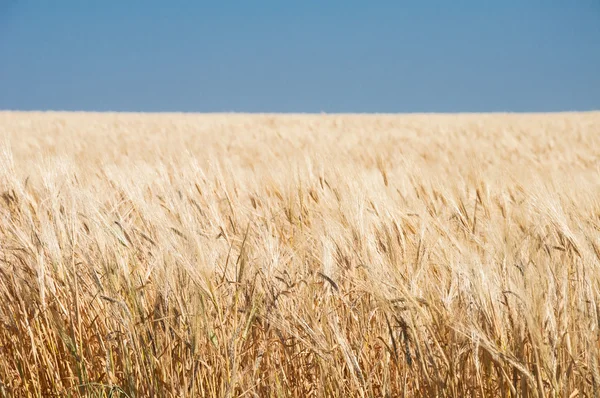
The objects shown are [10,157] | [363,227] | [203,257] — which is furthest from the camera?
[10,157]

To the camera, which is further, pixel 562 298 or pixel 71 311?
pixel 71 311

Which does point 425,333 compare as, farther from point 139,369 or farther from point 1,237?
point 1,237

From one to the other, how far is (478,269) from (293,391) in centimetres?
57

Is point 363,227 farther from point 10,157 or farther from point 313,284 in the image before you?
point 10,157

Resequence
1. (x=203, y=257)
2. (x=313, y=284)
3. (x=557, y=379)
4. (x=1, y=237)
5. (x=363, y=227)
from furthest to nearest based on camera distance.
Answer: (x=1, y=237), (x=363, y=227), (x=313, y=284), (x=203, y=257), (x=557, y=379)

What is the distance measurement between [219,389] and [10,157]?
131cm

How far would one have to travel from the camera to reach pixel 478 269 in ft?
3.61

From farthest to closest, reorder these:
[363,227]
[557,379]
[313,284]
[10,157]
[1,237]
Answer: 1. [10,157]
2. [1,237]
3. [363,227]
4. [313,284]
5. [557,379]

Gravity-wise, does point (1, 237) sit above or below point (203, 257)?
above

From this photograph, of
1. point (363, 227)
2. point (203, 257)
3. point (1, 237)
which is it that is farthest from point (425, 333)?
point (1, 237)

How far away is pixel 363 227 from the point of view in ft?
4.73

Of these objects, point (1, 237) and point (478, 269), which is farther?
point (1, 237)

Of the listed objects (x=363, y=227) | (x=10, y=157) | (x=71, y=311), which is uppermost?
(x=10, y=157)

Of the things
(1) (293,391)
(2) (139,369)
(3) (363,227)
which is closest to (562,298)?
(3) (363,227)
